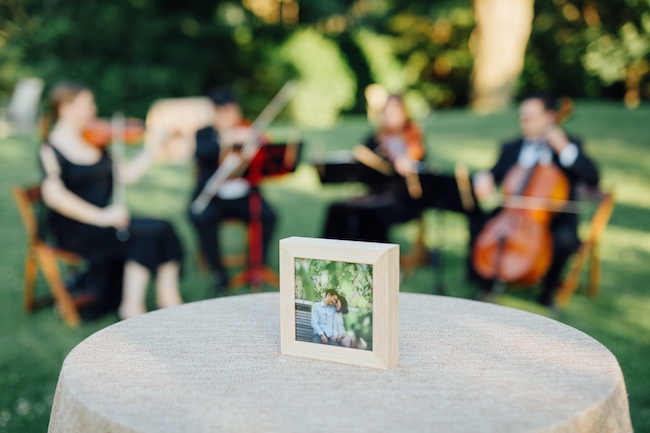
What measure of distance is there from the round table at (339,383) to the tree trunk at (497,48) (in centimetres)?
1236

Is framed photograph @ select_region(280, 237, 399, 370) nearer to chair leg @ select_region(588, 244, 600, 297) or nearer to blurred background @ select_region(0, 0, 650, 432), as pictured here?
blurred background @ select_region(0, 0, 650, 432)

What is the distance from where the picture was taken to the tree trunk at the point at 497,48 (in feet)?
44.1

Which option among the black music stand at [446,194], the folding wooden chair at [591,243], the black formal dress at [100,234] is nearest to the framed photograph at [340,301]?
the black music stand at [446,194]

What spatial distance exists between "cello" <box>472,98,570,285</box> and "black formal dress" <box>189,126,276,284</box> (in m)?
1.88

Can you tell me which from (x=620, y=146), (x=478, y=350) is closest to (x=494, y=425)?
(x=478, y=350)

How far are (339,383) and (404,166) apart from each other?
3.55m

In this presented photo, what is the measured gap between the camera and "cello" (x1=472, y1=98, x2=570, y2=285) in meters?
4.62

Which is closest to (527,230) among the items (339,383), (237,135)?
(237,135)

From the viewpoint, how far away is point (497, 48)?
45.3ft

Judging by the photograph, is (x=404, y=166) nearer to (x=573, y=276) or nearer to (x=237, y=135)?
(x=237, y=135)

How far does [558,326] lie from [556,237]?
8.91 ft

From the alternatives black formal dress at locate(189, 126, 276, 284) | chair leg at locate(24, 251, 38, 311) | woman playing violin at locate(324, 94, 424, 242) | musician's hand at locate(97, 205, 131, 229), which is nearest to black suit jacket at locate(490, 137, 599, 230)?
woman playing violin at locate(324, 94, 424, 242)

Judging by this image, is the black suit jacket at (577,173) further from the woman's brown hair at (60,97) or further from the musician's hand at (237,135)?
the woman's brown hair at (60,97)

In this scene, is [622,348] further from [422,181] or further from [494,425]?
[494,425]
